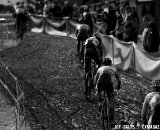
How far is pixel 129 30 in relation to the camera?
55.6ft

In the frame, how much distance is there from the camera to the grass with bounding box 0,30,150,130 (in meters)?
11.6

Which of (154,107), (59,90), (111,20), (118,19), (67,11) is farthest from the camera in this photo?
(67,11)

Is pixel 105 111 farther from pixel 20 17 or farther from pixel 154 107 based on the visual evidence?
pixel 20 17

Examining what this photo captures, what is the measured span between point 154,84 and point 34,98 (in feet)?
20.0

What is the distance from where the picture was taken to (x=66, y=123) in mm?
11242

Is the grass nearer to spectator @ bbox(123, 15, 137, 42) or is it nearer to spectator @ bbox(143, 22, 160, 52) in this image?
spectator @ bbox(143, 22, 160, 52)

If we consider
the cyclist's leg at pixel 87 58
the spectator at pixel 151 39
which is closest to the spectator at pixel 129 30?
the spectator at pixel 151 39

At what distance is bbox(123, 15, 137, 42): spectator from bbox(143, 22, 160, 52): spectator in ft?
5.32

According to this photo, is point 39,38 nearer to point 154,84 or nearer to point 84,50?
point 84,50

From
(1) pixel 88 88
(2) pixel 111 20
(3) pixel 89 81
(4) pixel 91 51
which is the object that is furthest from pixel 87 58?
(2) pixel 111 20

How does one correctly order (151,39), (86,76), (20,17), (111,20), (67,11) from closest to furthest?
(86,76)
(151,39)
(111,20)
(20,17)
(67,11)

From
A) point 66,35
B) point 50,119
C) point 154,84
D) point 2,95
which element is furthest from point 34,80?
point 66,35

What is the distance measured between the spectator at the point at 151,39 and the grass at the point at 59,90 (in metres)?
1.41

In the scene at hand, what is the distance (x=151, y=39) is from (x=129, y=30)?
201cm
